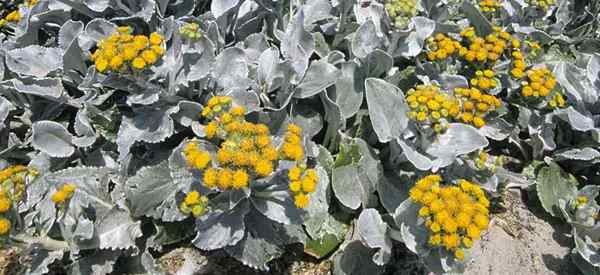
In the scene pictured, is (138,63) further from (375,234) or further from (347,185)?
(375,234)

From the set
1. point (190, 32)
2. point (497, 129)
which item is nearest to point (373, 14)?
point (497, 129)

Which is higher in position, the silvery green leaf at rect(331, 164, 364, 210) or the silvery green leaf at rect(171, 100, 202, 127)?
the silvery green leaf at rect(171, 100, 202, 127)

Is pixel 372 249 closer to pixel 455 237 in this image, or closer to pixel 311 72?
pixel 455 237

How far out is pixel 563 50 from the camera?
Answer: 17.7 ft

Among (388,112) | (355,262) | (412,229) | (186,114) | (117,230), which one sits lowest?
(355,262)

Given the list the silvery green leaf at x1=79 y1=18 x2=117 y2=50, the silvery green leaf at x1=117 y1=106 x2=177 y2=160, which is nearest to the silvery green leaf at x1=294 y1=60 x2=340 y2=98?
the silvery green leaf at x1=117 y1=106 x2=177 y2=160

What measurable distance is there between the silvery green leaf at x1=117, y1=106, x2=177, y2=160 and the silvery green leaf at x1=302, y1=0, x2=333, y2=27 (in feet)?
5.56

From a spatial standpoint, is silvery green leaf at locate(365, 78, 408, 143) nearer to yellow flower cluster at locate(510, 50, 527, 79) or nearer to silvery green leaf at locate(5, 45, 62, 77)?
yellow flower cluster at locate(510, 50, 527, 79)

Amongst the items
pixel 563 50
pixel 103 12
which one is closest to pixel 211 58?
pixel 103 12

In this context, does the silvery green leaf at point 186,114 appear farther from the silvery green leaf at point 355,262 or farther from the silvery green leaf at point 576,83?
the silvery green leaf at point 576,83

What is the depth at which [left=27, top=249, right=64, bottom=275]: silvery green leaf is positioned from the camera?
3.16 m

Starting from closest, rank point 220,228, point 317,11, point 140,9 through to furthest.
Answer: point 220,228
point 140,9
point 317,11

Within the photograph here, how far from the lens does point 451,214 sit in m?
2.98

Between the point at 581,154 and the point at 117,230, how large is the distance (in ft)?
12.9
